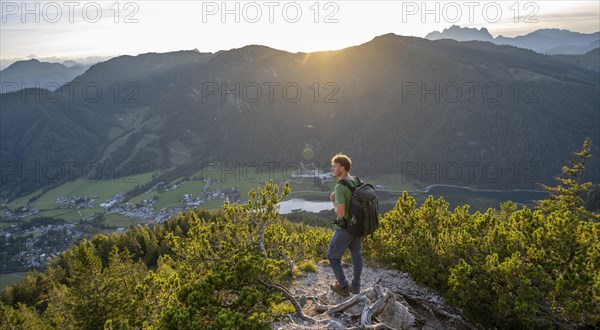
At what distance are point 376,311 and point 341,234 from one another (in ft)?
6.74

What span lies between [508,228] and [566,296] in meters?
4.08

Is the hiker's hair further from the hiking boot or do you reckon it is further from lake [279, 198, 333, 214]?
lake [279, 198, 333, 214]

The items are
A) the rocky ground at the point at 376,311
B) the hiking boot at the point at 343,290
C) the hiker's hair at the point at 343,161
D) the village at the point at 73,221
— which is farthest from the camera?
the village at the point at 73,221

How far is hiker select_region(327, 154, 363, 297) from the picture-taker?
879cm

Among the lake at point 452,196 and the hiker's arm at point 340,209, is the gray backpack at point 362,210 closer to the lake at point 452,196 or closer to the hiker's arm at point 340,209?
the hiker's arm at point 340,209

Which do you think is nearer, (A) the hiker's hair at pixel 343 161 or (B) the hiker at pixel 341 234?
(B) the hiker at pixel 341 234

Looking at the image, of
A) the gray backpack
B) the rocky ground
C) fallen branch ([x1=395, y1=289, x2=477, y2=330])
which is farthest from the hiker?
fallen branch ([x1=395, y1=289, x2=477, y2=330])

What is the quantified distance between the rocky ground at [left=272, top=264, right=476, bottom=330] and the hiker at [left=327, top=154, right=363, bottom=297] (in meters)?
0.46

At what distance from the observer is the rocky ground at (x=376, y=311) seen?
877 cm

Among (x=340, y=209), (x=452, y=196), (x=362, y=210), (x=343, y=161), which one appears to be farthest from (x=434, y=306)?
(x=452, y=196)

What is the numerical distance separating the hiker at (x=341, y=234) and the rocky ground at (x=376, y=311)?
0.46 m

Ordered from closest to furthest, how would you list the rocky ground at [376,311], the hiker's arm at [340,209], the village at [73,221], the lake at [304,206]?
the hiker's arm at [340,209] < the rocky ground at [376,311] < the village at [73,221] < the lake at [304,206]

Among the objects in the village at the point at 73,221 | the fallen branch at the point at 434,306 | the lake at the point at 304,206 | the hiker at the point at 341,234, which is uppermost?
the hiker at the point at 341,234

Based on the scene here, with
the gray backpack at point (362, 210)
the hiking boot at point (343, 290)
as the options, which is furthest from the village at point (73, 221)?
the gray backpack at point (362, 210)
